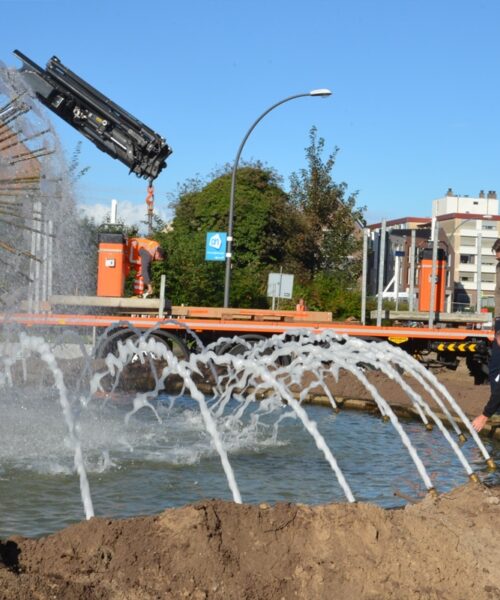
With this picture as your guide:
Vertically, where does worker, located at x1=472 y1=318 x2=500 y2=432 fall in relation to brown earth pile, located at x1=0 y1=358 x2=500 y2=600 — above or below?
above

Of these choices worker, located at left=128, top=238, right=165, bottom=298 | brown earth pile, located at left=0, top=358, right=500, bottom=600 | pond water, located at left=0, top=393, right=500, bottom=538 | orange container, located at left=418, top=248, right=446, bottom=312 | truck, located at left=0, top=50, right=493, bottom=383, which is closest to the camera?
brown earth pile, located at left=0, top=358, right=500, bottom=600

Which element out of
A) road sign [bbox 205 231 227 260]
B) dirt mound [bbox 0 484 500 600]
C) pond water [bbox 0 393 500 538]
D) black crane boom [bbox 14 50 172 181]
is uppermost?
black crane boom [bbox 14 50 172 181]

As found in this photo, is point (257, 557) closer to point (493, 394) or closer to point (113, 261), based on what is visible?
point (493, 394)

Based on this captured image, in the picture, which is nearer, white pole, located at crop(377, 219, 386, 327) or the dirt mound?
the dirt mound

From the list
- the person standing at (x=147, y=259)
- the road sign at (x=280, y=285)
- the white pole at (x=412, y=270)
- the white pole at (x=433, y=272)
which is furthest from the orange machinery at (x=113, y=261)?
the white pole at (x=412, y=270)

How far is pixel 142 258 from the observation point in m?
20.0

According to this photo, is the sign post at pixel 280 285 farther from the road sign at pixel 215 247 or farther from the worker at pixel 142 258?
the worker at pixel 142 258

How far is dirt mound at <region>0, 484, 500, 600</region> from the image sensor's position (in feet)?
15.5

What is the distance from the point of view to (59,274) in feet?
57.3

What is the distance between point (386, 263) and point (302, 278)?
18.8 m

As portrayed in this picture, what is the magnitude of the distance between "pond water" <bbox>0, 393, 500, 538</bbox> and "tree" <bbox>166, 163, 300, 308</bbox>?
63.3 feet

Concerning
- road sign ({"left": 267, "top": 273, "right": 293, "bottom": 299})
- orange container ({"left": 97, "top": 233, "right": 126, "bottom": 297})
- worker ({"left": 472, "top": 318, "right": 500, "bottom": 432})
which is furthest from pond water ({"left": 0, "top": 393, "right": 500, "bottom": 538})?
road sign ({"left": 267, "top": 273, "right": 293, "bottom": 299})

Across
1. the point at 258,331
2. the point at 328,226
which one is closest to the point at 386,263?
the point at 258,331

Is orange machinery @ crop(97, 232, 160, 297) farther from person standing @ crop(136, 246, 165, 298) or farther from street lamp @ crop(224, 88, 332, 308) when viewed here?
street lamp @ crop(224, 88, 332, 308)
